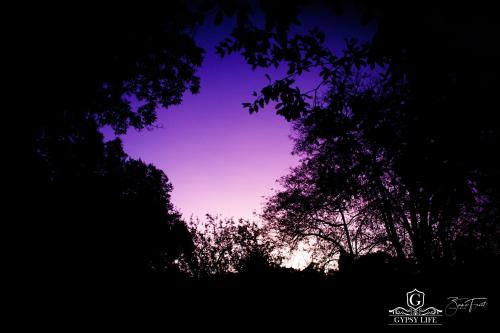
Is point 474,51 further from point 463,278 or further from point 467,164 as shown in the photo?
point 463,278

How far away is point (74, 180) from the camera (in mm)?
15289

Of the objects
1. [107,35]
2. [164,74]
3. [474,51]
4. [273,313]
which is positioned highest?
[164,74]

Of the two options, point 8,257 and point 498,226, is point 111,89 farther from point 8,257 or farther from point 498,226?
point 498,226

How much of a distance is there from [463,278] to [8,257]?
14016 millimetres

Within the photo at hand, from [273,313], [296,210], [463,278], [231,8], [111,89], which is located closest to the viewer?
[231,8]

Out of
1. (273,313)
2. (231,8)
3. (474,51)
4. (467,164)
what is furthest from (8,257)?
(467,164)

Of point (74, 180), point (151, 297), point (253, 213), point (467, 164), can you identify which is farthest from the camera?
point (253, 213)

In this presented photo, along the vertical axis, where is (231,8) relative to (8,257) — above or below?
above

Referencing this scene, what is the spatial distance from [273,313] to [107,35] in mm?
11170

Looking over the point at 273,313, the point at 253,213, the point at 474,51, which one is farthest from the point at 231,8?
the point at 253,213

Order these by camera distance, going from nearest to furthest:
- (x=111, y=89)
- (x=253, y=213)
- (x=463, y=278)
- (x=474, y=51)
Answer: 1. (x=474, y=51)
2. (x=463, y=278)
3. (x=111, y=89)
4. (x=253, y=213)

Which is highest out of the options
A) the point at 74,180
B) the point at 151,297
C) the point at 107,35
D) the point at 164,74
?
the point at 164,74

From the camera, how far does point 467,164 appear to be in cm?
577

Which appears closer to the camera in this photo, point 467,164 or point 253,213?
point 467,164
